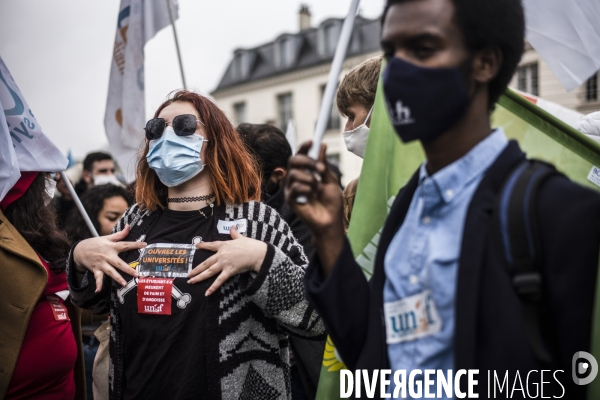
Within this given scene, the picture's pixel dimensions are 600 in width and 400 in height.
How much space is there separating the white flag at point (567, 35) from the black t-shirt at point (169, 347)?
5.79 ft

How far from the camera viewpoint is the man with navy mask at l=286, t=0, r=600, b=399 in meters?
1.16

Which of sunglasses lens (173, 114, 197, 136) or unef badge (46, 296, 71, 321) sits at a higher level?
sunglasses lens (173, 114, 197, 136)

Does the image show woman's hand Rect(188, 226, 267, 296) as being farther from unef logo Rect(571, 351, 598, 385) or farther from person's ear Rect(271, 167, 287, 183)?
person's ear Rect(271, 167, 287, 183)

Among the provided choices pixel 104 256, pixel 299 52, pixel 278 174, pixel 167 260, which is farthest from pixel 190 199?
pixel 299 52

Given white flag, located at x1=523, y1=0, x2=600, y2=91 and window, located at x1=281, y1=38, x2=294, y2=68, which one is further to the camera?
window, located at x1=281, y1=38, x2=294, y2=68

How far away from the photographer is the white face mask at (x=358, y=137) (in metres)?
2.73

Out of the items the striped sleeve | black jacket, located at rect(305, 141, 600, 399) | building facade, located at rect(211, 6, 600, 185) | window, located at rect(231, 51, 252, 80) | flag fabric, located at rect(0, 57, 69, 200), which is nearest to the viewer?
black jacket, located at rect(305, 141, 600, 399)

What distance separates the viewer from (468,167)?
1338mm

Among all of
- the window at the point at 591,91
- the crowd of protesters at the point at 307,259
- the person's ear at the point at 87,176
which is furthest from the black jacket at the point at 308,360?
the window at the point at 591,91

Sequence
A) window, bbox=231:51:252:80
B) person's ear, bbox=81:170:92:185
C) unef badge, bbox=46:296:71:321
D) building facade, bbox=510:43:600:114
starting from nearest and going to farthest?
unef badge, bbox=46:296:71:321 < person's ear, bbox=81:170:92:185 < building facade, bbox=510:43:600:114 < window, bbox=231:51:252:80

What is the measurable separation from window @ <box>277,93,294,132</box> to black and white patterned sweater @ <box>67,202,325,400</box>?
93.8ft

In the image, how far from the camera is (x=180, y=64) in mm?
4766

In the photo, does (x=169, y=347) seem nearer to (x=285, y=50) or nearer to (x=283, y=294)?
(x=283, y=294)

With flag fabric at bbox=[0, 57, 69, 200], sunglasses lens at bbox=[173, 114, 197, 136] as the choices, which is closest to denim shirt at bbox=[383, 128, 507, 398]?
sunglasses lens at bbox=[173, 114, 197, 136]
